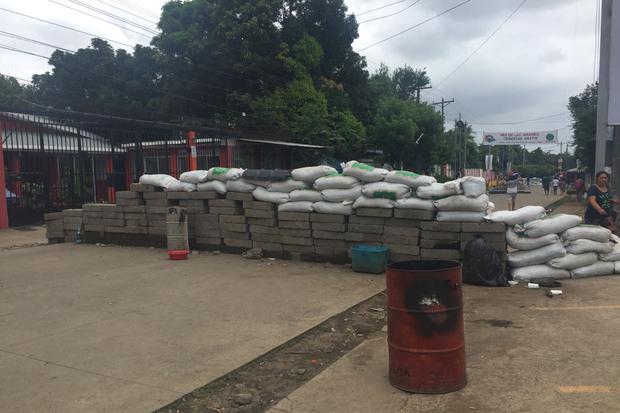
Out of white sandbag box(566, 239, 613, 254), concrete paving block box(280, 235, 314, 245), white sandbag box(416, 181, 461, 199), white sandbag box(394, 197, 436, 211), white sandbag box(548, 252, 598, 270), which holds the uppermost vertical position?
white sandbag box(416, 181, 461, 199)

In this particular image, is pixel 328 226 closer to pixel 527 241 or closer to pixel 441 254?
pixel 441 254

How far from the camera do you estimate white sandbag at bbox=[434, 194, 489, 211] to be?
24.3ft

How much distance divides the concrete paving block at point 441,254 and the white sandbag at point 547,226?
3.13 feet

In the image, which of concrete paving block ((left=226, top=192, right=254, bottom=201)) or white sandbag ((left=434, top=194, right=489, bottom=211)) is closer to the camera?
white sandbag ((left=434, top=194, right=489, bottom=211))

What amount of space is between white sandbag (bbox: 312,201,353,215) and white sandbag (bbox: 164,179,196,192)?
3000 mm

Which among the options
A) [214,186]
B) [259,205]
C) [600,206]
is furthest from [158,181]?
[600,206]

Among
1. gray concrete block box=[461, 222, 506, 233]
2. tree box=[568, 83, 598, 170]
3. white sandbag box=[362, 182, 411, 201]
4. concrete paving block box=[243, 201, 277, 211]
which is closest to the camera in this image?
gray concrete block box=[461, 222, 506, 233]

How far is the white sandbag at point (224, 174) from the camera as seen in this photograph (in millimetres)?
9819

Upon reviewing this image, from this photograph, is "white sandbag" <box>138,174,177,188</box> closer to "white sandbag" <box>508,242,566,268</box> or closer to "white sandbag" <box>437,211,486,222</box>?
"white sandbag" <box>437,211,486,222</box>

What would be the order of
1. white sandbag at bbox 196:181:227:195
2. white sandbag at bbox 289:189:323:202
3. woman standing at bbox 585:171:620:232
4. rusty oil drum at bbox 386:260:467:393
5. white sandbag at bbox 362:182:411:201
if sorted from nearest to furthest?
rusty oil drum at bbox 386:260:467:393, white sandbag at bbox 362:182:411:201, woman standing at bbox 585:171:620:232, white sandbag at bbox 289:189:323:202, white sandbag at bbox 196:181:227:195

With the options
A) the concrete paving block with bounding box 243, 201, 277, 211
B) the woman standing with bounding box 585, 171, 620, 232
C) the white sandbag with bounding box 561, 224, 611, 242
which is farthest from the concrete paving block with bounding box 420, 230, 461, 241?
the concrete paving block with bounding box 243, 201, 277, 211

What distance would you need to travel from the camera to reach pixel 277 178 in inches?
372

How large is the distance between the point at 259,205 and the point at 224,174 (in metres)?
1.13

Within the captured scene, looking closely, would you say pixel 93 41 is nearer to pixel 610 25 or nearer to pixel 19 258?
pixel 19 258
